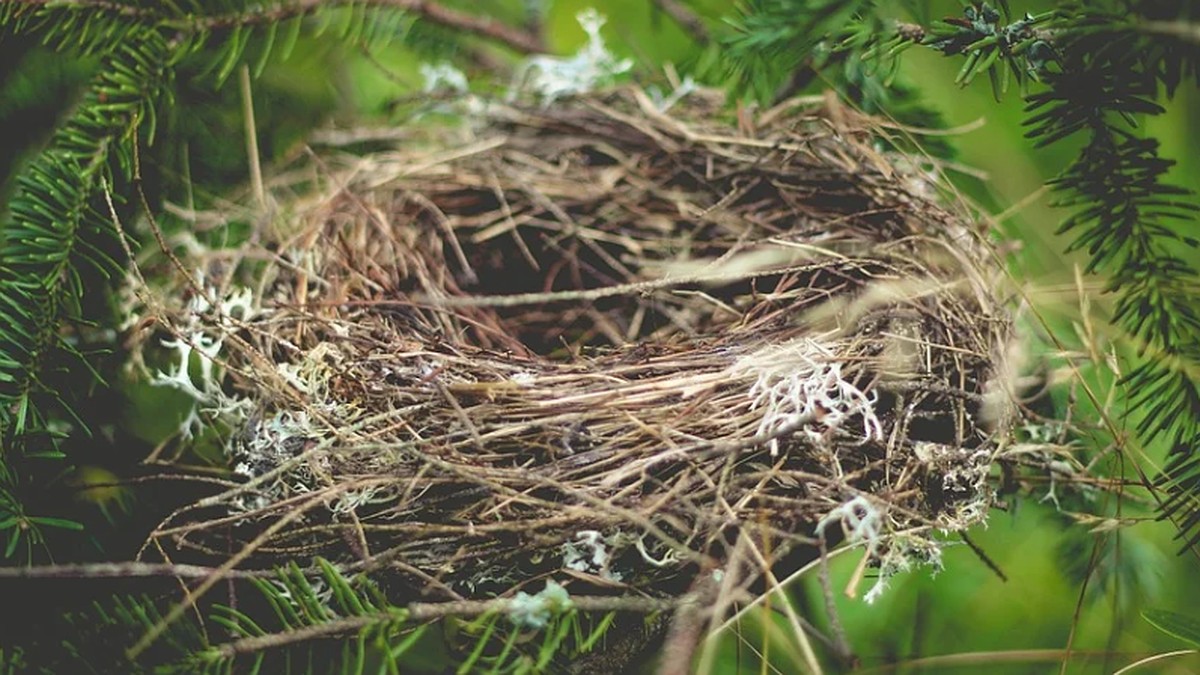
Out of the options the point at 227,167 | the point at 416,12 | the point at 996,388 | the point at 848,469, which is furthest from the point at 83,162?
the point at 996,388

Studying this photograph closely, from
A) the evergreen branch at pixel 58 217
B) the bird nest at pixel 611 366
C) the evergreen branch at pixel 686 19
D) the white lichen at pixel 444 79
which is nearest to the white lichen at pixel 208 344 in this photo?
the bird nest at pixel 611 366

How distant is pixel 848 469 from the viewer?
788 mm

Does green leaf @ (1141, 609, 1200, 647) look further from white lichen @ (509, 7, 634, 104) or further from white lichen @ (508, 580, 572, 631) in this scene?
white lichen @ (509, 7, 634, 104)

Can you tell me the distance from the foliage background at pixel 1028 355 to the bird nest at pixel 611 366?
0.34 feet

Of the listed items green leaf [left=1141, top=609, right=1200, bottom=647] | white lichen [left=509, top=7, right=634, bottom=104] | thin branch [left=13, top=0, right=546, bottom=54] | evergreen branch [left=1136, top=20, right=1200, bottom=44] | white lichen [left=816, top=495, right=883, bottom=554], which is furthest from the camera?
white lichen [left=509, top=7, right=634, bottom=104]

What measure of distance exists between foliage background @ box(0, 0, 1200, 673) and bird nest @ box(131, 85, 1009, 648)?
0.10m

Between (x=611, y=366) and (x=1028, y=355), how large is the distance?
48 centimetres

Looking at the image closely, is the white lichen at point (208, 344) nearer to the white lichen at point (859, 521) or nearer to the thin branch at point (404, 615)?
the thin branch at point (404, 615)

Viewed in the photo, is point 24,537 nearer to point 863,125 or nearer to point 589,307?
point 589,307

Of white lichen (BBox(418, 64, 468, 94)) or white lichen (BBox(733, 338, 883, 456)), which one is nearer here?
white lichen (BBox(733, 338, 883, 456))

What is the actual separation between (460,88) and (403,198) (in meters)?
0.22

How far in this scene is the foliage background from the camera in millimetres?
996

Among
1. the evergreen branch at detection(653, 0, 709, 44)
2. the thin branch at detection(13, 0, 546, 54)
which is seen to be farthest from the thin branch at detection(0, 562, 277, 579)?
the evergreen branch at detection(653, 0, 709, 44)

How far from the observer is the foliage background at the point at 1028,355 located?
1.00 m
